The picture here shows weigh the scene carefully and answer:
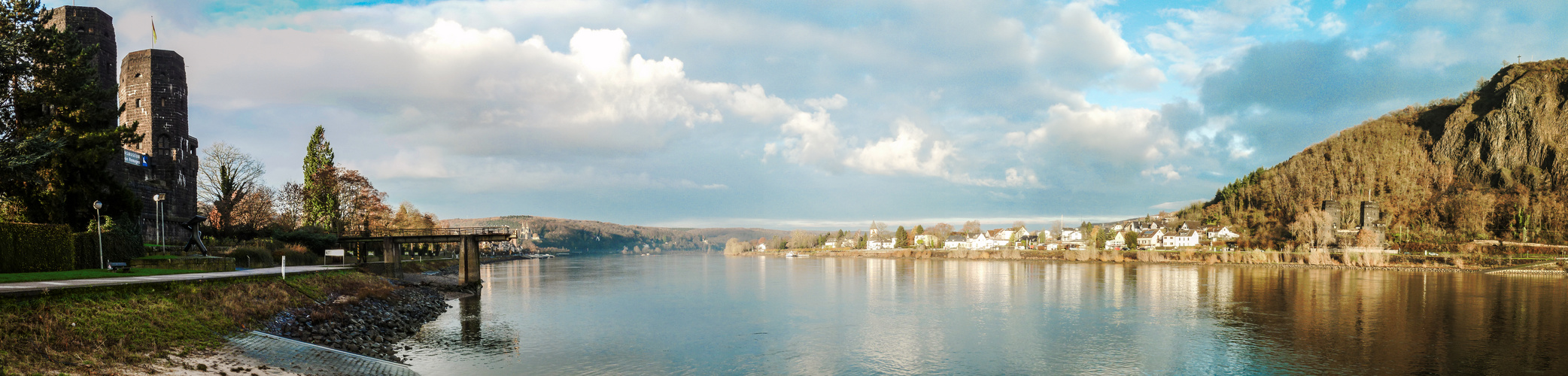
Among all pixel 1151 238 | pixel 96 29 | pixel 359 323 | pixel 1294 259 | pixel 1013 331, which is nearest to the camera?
pixel 359 323

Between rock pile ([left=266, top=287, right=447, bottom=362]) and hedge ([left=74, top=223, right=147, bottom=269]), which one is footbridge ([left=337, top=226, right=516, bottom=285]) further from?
hedge ([left=74, top=223, right=147, bottom=269])

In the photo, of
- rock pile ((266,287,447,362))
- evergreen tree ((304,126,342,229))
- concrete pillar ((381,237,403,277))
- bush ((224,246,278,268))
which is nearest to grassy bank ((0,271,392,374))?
rock pile ((266,287,447,362))

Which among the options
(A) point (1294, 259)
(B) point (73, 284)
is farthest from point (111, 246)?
(A) point (1294, 259)

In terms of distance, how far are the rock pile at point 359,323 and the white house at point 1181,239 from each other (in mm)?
155926

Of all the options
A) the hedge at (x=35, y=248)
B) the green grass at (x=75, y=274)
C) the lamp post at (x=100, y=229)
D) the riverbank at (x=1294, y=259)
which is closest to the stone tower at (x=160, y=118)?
the lamp post at (x=100, y=229)

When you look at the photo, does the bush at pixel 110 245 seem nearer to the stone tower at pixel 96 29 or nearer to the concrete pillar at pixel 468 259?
the stone tower at pixel 96 29

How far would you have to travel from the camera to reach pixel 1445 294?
4950cm

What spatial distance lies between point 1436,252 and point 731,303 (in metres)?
110

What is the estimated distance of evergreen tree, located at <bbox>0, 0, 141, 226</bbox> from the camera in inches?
1104

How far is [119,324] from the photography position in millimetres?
15727

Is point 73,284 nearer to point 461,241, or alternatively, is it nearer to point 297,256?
point 297,256

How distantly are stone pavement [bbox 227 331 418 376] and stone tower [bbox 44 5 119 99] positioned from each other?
38.0 meters

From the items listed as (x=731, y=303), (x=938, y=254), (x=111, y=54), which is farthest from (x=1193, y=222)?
(x=111, y=54)

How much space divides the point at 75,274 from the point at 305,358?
12.2 metres
